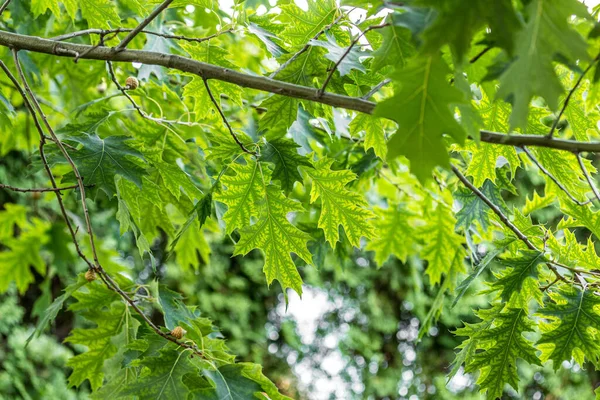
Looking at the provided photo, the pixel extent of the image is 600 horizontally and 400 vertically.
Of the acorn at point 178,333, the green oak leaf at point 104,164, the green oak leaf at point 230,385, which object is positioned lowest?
the green oak leaf at point 230,385

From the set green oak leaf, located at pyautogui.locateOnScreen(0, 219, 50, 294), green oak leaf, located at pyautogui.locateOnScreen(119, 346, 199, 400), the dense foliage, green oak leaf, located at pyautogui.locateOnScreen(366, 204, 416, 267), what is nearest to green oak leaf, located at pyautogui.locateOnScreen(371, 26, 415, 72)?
the dense foliage

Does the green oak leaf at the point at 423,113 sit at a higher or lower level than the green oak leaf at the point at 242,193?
higher

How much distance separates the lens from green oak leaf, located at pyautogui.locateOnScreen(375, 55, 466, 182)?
2.57 feet

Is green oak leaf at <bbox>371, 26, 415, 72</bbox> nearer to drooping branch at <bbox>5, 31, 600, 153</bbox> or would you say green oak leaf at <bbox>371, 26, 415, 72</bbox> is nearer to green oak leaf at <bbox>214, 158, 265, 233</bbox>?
drooping branch at <bbox>5, 31, 600, 153</bbox>

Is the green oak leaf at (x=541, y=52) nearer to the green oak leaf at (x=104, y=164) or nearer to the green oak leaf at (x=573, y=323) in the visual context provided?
the green oak leaf at (x=573, y=323)

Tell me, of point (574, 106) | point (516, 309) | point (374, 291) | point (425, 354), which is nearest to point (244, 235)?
point (516, 309)

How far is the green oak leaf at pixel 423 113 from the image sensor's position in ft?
2.57

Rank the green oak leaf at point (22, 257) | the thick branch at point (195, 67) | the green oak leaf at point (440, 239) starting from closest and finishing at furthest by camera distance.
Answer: the thick branch at point (195, 67) → the green oak leaf at point (440, 239) → the green oak leaf at point (22, 257)

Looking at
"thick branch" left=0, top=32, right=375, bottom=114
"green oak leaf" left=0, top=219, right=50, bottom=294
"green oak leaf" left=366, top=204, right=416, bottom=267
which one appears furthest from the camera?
"green oak leaf" left=0, top=219, right=50, bottom=294

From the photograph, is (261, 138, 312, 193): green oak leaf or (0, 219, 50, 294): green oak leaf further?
(0, 219, 50, 294): green oak leaf

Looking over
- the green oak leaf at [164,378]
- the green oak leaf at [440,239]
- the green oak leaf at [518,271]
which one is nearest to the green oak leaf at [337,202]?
the green oak leaf at [518,271]

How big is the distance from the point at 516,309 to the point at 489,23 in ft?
2.35

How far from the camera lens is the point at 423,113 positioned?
80cm

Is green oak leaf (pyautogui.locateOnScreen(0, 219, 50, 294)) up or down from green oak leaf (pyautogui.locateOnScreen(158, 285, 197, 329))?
down
